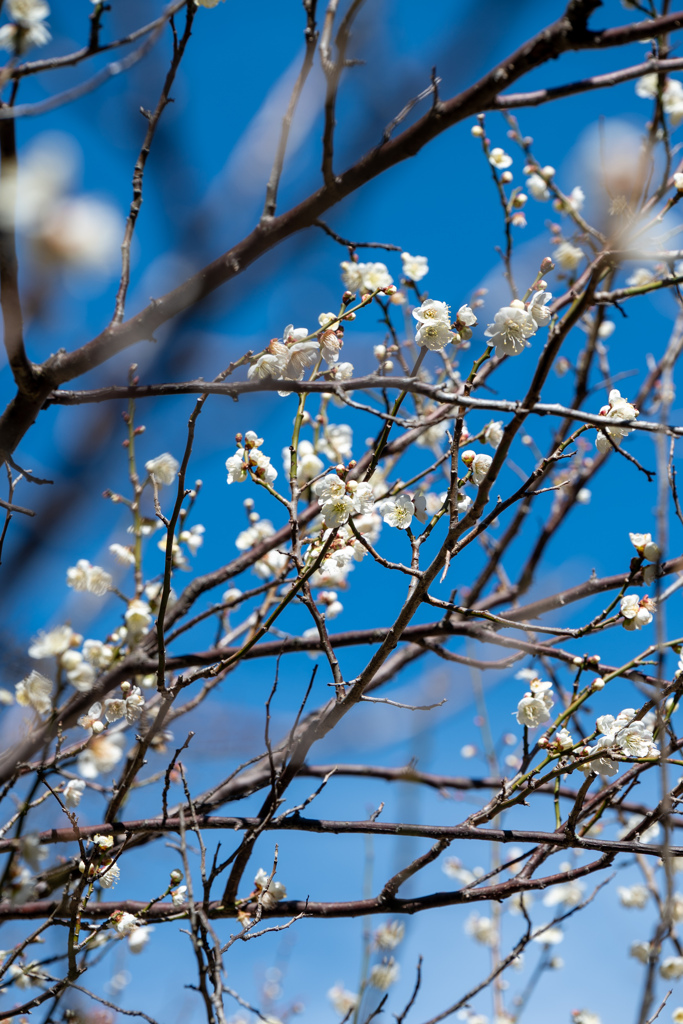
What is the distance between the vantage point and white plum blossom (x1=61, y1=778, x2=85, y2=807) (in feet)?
7.72

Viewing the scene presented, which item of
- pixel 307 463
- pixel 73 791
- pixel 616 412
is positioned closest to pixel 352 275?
pixel 307 463

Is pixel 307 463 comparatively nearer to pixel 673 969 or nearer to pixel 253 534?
pixel 253 534

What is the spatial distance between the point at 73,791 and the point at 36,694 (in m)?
0.54

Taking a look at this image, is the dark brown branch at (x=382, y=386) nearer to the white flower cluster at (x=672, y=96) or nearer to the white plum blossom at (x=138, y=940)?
the white plum blossom at (x=138, y=940)

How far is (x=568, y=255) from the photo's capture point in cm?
420

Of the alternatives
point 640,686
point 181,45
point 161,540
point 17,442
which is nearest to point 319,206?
point 181,45

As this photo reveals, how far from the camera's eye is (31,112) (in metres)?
1.17

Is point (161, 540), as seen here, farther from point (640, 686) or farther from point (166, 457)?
point (640, 686)

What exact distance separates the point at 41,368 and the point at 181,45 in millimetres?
868

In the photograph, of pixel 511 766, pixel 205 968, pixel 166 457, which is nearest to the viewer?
pixel 205 968

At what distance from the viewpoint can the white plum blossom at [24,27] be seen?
129cm

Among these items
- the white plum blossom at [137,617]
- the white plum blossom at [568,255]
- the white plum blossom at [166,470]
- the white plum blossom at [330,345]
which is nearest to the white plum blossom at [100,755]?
the white plum blossom at [137,617]

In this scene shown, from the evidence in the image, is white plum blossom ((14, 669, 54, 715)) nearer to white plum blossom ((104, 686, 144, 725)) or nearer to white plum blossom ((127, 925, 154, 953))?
white plum blossom ((104, 686, 144, 725))

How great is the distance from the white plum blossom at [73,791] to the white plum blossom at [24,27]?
1.99 meters
